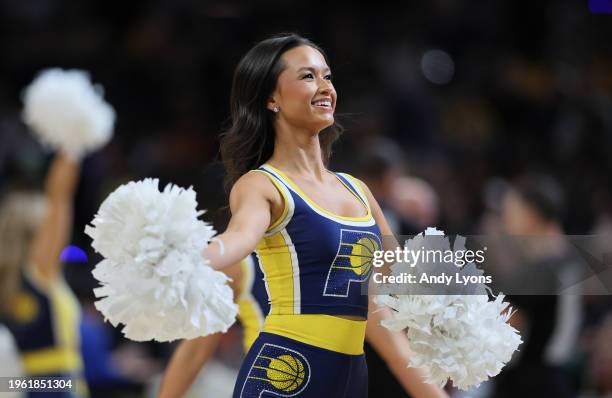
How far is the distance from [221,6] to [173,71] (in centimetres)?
74

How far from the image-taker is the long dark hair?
299 cm

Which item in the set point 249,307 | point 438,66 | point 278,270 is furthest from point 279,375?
point 438,66

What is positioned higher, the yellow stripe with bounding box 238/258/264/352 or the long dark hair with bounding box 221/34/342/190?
the long dark hair with bounding box 221/34/342/190

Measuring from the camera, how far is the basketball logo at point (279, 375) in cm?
278

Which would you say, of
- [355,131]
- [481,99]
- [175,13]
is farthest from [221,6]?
[481,99]

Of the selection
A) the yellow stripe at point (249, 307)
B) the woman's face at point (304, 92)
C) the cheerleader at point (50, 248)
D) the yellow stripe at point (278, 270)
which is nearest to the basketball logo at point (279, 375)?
the yellow stripe at point (278, 270)

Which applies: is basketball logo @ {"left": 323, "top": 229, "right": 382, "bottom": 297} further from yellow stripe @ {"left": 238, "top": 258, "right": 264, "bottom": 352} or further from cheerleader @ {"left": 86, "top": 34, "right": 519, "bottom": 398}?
yellow stripe @ {"left": 238, "top": 258, "right": 264, "bottom": 352}

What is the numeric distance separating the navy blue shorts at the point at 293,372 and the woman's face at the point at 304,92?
617 millimetres

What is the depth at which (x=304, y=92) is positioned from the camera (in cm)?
292

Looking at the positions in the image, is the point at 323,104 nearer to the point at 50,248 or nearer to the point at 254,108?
the point at 254,108

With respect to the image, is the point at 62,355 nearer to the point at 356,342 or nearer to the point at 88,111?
the point at 88,111

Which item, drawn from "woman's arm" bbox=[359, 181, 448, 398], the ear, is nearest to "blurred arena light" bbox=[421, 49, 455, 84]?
"woman's arm" bbox=[359, 181, 448, 398]

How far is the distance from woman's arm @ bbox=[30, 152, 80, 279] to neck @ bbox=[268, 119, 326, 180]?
2.40 m

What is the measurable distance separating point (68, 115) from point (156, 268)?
320 cm
